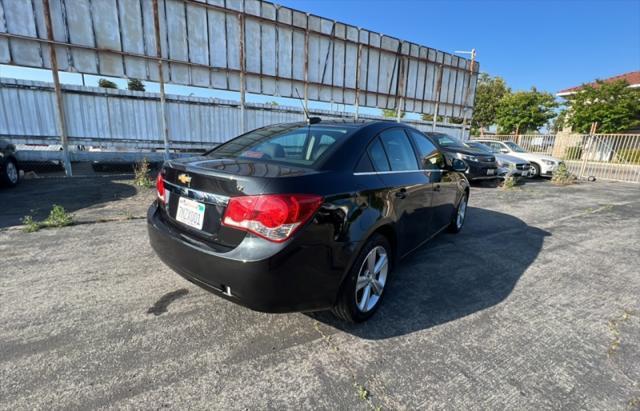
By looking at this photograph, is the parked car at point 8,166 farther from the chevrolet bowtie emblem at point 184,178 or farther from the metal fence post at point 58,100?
the chevrolet bowtie emblem at point 184,178

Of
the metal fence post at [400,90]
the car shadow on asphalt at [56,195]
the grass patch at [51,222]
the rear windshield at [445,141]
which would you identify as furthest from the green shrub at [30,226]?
the metal fence post at [400,90]

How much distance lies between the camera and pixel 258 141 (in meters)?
2.82

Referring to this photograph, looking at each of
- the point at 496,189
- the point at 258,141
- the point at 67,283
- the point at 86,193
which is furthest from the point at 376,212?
the point at 496,189

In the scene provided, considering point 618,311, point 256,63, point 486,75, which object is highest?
point 486,75

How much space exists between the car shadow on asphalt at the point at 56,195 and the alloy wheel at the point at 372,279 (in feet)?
15.7

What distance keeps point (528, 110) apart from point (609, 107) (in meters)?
5.35

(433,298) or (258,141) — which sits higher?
(258,141)

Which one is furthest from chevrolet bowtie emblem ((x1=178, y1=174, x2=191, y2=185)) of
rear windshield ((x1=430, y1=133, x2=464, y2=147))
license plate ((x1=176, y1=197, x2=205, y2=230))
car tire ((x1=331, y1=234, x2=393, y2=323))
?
rear windshield ((x1=430, y1=133, x2=464, y2=147))

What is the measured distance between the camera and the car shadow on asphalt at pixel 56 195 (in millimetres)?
4781

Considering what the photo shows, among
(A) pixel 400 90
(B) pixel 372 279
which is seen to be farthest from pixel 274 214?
(A) pixel 400 90

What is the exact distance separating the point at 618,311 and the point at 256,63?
1043 centimetres

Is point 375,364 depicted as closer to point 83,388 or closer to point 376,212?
point 376,212

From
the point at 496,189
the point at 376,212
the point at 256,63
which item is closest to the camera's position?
the point at 376,212

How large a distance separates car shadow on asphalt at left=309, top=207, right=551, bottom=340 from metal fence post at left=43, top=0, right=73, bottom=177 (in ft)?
29.2
